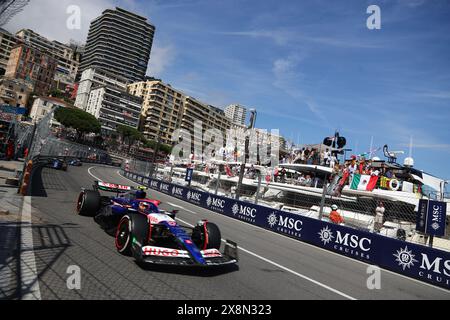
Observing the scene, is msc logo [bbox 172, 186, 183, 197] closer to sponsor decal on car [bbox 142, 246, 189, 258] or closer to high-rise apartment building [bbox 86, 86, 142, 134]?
sponsor decal on car [bbox 142, 246, 189, 258]

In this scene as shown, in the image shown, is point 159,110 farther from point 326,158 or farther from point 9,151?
point 326,158

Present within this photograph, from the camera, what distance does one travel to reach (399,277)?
888 centimetres

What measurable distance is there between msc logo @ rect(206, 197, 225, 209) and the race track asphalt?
26.8 feet

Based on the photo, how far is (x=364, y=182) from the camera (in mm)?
20188

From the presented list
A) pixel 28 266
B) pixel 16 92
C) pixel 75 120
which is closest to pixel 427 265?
pixel 28 266

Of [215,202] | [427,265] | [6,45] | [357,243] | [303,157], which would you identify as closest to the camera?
[427,265]

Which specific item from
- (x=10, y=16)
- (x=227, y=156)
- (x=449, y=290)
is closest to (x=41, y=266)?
(x=10, y=16)

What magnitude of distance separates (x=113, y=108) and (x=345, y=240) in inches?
4283

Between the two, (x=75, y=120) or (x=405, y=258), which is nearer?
(x=405, y=258)

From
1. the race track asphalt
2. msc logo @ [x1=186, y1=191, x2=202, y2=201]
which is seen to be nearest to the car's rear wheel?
the race track asphalt

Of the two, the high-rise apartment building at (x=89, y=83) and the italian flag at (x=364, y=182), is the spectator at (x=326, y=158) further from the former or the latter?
the high-rise apartment building at (x=89, y=83)

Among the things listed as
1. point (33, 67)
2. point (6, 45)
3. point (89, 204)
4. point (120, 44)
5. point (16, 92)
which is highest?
point (120, 44)

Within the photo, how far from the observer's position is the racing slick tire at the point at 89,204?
953 cm
